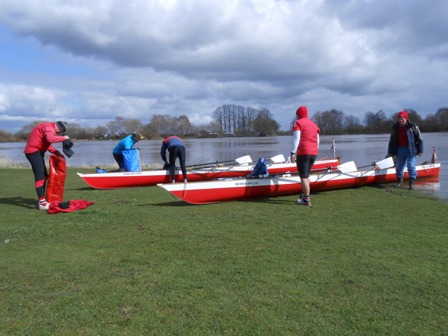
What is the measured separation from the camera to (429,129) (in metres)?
81.8

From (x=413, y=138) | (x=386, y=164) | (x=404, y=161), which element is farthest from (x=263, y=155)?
(x=413, y=138)

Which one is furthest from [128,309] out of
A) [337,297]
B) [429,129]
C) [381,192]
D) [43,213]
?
[429,129]

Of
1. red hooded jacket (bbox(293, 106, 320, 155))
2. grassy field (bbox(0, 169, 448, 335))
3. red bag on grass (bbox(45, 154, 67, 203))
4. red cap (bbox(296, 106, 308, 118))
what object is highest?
red cap (bbox(296, 106, 308, 118))

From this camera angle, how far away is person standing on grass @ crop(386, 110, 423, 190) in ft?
33.0

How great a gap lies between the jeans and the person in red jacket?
8723mm

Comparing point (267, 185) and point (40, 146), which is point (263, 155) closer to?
point (267, 185)

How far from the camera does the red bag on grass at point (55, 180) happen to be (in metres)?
7.73

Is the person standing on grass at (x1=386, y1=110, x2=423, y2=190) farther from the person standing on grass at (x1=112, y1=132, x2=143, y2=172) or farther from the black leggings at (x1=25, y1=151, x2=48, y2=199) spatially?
the black leggings at (x1=25, y1=151, x2=48, y2=199)

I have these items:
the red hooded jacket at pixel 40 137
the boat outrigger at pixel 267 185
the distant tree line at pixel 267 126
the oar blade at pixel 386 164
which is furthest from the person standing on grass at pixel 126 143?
the distant tree line at pixel 267 126

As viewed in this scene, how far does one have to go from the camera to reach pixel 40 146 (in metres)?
7.65

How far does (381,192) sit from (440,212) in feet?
8.93

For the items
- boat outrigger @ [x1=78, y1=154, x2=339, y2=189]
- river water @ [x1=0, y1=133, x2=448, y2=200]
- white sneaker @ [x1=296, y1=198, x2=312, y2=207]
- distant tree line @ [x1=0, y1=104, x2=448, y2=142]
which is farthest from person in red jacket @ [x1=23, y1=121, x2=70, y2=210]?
distant tree line @ [x1=0, y1=104, x2=448, y2=142]

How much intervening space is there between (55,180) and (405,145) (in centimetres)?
894

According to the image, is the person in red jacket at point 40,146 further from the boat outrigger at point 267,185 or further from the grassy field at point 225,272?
the boat outrigger at point 267,185
